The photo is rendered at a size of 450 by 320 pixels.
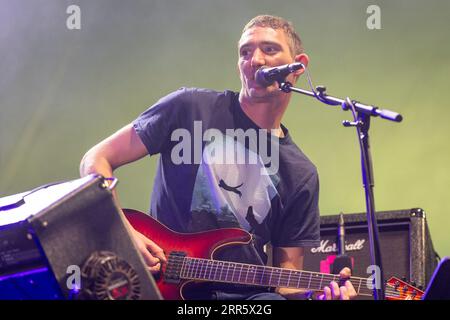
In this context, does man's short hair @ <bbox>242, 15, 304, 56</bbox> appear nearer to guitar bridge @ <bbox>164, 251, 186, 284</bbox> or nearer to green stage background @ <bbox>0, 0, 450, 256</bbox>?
green stage background @ <bbox>0, 0, 450, 256</bbox>

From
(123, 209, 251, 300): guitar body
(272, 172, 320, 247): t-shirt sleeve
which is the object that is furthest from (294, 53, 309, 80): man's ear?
(123, 209, 251, 300): guitar body

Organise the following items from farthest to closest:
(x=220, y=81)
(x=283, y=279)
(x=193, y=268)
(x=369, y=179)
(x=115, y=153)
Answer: (x=220, y=81) → (x=115, y=153) → (x=283, y=279) → (x=193, y=268) → (x=369, y=179)

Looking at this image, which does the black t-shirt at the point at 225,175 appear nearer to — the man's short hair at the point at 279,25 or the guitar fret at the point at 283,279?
the guitar fret at the point at 283,279

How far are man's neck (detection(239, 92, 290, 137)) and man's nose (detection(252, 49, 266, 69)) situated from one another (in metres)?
0.15

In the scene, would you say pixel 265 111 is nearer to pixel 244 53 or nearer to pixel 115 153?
pixel 244 53

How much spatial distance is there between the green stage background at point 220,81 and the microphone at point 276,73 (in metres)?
0.84

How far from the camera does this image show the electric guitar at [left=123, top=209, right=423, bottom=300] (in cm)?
239

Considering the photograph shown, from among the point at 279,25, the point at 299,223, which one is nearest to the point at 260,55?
the point at 279,25

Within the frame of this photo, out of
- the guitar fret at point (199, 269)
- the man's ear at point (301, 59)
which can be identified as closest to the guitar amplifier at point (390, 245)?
the man's ear at point (301, 59)

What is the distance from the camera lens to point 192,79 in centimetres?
330

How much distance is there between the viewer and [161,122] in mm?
2695

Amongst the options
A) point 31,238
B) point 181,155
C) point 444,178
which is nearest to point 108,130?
point 181,155

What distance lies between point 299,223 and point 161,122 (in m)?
0.72
